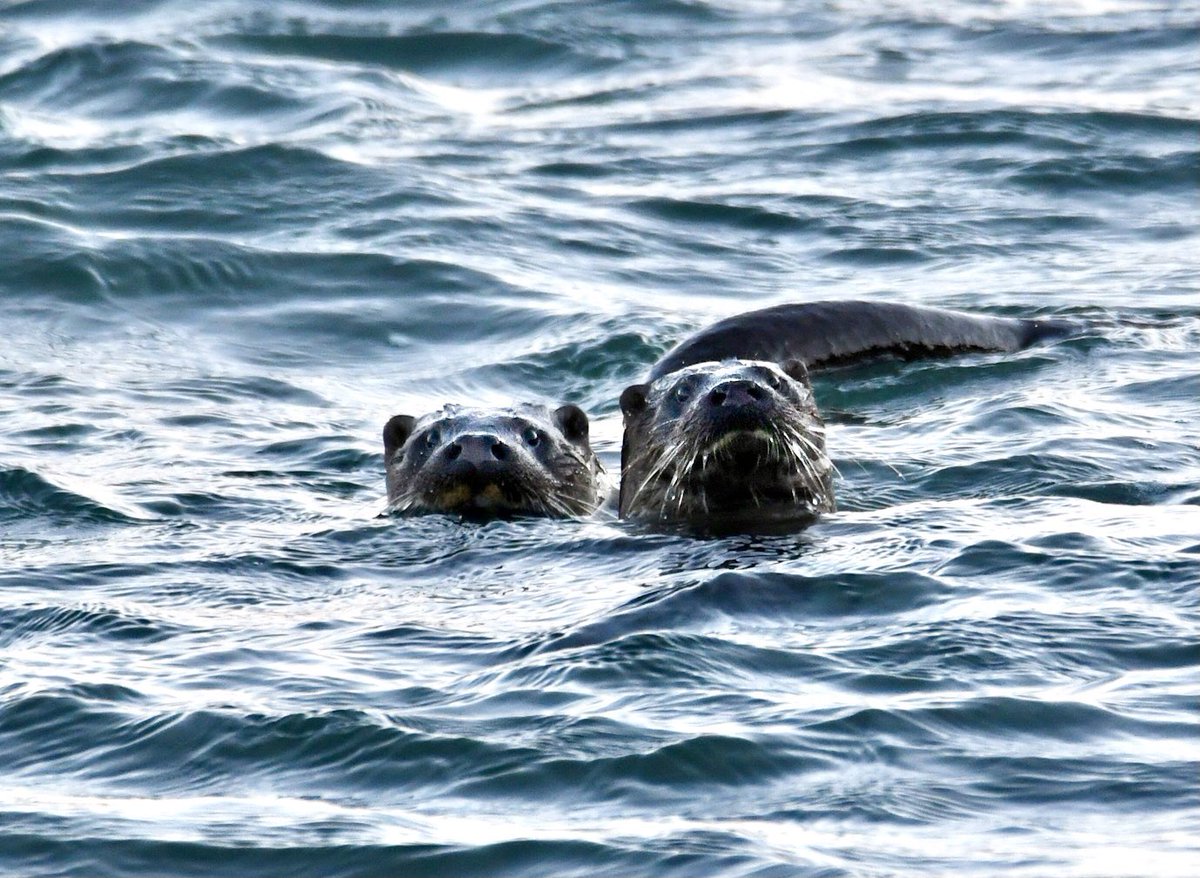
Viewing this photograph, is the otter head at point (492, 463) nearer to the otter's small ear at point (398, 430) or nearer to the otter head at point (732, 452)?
the otter's small ear at point (398, 430)

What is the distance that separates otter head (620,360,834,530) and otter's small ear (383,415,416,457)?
95 cm

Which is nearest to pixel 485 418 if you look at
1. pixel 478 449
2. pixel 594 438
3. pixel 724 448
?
pixel 478 449

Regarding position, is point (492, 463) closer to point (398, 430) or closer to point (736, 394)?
point (398, 430)

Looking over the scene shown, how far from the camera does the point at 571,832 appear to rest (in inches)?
194

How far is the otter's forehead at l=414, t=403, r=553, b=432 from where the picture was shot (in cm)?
820

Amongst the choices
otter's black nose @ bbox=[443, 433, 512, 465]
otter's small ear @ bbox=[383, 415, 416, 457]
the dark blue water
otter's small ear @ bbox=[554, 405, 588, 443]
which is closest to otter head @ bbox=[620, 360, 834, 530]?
the dark blue water

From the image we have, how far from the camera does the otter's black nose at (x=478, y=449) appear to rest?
26.2 ft

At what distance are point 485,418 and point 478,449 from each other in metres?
0.27

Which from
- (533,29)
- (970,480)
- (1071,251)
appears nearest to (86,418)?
(970,480)

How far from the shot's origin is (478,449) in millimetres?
7992

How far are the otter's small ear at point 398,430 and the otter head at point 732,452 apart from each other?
3.13ft

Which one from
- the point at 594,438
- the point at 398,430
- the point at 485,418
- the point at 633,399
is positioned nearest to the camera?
the point at 485,418

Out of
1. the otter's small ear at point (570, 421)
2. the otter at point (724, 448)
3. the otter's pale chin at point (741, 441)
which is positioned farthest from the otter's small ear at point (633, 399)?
the otter's pale chin at point (741, 441)

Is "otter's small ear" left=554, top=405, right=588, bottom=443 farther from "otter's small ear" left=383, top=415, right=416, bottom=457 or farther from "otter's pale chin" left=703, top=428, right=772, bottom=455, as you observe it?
"otter's pale chin" left=703, top=428, right=772, bottom=455
